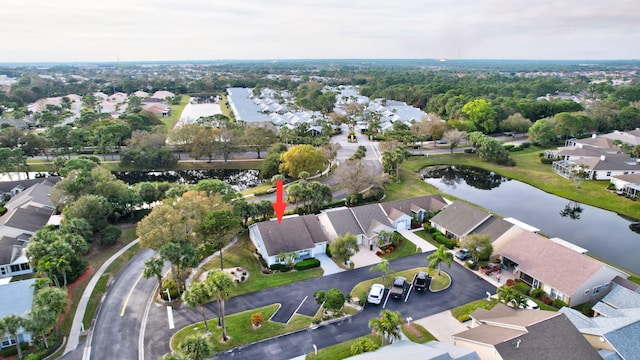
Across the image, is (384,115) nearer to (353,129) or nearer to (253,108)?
(353,129)

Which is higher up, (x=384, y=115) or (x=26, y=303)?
(x=384, y=115)

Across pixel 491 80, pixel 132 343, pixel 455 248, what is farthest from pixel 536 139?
pixel 491 80

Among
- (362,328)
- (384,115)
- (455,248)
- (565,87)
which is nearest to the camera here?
(362,328)

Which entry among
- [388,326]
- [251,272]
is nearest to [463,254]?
[388,326]

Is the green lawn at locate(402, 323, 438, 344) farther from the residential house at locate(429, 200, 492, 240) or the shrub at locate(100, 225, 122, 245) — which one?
the shrub at locate(100, 225, 122, 245)

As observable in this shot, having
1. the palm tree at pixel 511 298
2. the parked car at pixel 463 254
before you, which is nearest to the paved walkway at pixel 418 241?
the parked car at pixel 463 254

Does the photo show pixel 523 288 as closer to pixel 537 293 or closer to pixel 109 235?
pixel 537 293

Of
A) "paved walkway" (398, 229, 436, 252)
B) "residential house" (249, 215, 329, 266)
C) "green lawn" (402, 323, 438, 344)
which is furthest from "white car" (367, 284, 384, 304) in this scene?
"paved walkway" (398, 229, 436, 252)
